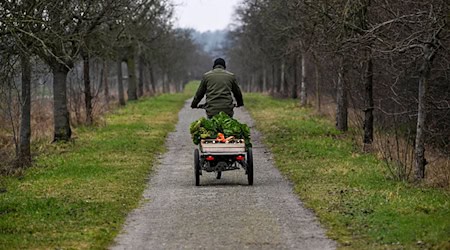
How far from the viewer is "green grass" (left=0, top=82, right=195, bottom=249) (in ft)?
32.2

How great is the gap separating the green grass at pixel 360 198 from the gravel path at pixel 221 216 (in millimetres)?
343

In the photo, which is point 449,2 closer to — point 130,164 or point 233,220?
point 233,220

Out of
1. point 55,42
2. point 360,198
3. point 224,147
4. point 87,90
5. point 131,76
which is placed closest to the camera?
point 360,198

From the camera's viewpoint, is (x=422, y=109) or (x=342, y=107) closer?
(x=422, y=109)

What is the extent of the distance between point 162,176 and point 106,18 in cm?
667

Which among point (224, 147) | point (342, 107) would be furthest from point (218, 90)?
point (342, 107)

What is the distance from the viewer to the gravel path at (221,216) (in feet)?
30.7

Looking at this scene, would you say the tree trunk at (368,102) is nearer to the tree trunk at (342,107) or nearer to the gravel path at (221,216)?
the gravel path at (221,216)

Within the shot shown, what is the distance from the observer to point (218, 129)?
1431 centimetres

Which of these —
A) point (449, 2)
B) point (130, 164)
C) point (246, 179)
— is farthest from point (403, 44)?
point (130, 164)

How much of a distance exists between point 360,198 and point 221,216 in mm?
2347

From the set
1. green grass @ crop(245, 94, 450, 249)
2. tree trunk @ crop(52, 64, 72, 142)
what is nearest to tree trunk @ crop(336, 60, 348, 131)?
green grass @ crop(245, 94, 450, 249)

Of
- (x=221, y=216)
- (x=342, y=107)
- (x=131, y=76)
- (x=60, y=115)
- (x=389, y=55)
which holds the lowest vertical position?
(x=221, y=216)

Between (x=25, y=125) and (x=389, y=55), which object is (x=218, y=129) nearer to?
(x=389, y=55)
